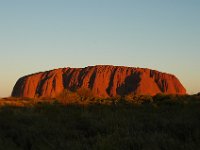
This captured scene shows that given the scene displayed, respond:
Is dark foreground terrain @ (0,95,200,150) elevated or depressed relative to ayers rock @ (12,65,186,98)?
depressed

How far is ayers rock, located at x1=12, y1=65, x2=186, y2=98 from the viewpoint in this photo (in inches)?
4732

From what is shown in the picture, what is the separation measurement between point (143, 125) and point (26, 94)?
379 ft

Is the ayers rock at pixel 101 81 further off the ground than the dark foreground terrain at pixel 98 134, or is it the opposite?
the ayers rock at pixel 101 81

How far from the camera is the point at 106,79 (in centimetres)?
12500

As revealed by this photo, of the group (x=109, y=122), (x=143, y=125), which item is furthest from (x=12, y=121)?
(x=143, y=125)

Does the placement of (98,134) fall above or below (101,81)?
below

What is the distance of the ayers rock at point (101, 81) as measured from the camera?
120188 mm

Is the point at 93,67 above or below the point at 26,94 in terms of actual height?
above

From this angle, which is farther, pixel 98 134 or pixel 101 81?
pixel 101 81

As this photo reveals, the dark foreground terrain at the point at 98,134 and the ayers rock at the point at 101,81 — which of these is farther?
the ayers rock at the point at 101,81

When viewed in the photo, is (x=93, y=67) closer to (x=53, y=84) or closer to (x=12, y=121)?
(x=53, y=84)

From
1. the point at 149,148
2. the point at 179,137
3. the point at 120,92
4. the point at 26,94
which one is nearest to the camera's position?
the point at 149,148

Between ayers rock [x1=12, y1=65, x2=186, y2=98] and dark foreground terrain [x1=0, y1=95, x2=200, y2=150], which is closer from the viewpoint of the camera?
dark foreground terrain [x1=0, y1=95, x2=200, y2=150]

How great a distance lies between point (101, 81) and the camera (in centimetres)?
12369
